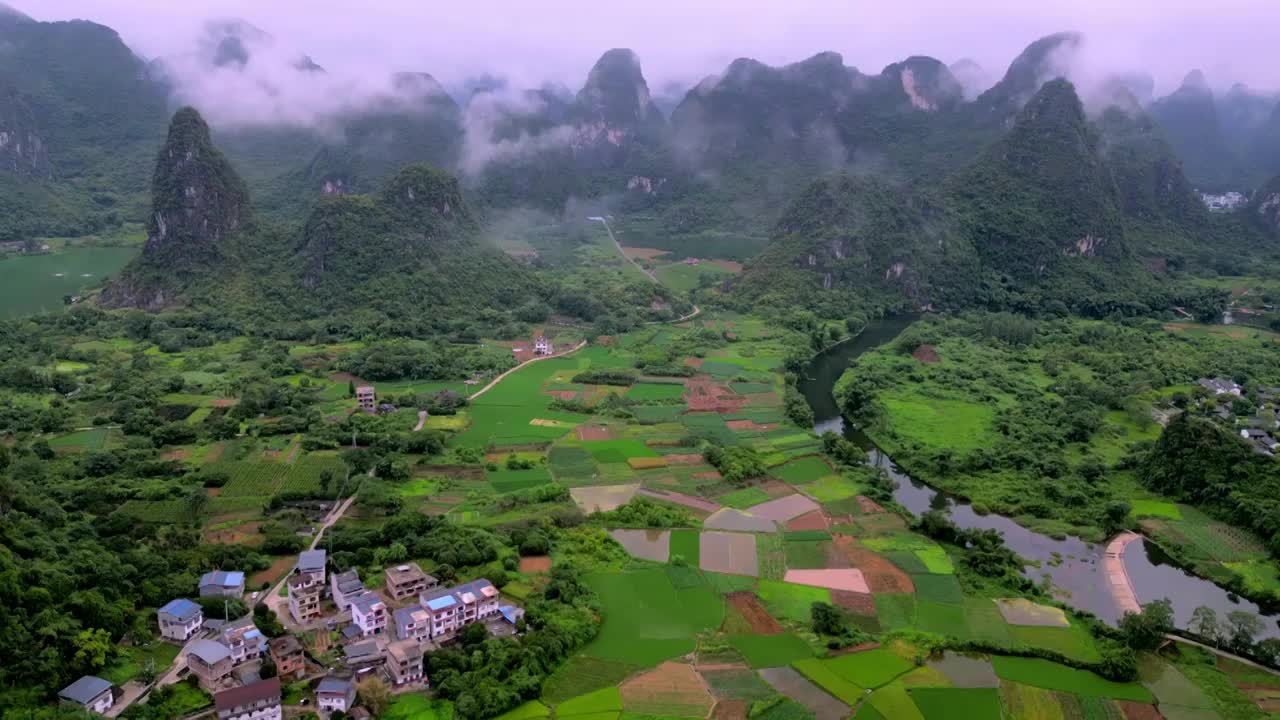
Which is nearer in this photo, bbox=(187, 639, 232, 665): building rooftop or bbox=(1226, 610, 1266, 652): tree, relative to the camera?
bbox=(187, 639, 232, 665): building rooftop

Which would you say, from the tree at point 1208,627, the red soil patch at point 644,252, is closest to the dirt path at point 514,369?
the tree at point 1208,627

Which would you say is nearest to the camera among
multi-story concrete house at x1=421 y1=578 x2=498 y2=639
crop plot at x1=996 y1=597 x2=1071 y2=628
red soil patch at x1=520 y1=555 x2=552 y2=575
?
multi-story concrete house at x1=421 y1=578 x2=498 y2=639

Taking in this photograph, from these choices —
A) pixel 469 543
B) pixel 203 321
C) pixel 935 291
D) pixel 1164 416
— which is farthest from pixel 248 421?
pixel 935 291

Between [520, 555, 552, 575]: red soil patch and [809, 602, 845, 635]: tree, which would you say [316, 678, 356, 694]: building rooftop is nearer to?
[520, 555, 552, 575]: red soil patch

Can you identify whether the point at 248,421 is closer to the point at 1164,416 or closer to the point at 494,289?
the point at 494,289

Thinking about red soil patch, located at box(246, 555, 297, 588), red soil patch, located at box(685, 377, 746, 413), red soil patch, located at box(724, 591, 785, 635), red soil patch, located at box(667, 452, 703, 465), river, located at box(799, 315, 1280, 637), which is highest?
red soil patch, located at box(685, 377, 746, 413)

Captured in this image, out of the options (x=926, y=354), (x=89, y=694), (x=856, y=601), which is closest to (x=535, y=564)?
(x=856, y=601)

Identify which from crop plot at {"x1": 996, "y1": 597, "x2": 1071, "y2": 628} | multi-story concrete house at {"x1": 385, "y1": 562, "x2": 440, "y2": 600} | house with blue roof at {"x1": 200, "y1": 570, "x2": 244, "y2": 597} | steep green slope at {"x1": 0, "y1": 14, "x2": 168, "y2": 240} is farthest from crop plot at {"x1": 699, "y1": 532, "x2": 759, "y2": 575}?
steep green slope at {"x1": 0, "y1": 14, "x2": 168, "y2": 240}
